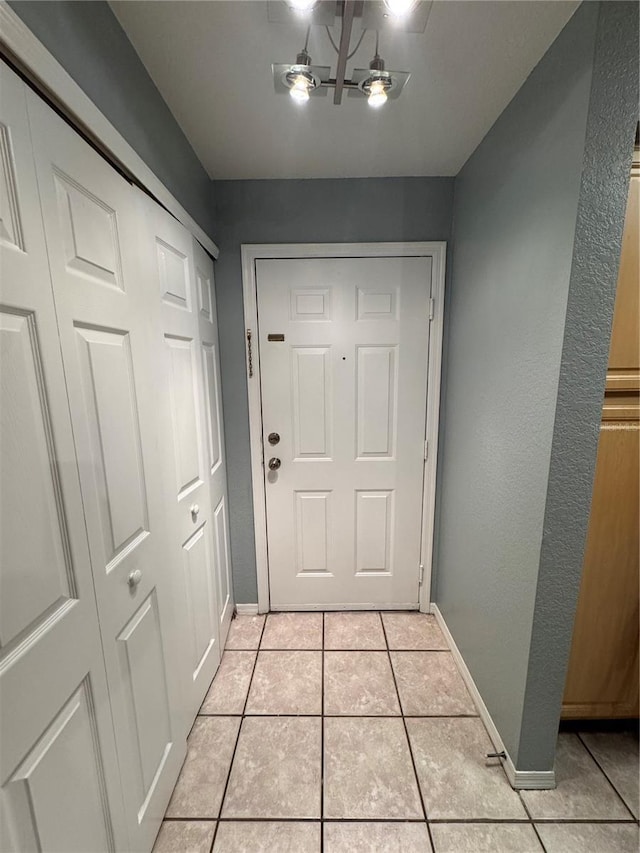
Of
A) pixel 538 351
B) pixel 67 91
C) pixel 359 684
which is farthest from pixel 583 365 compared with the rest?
pixel 359 684

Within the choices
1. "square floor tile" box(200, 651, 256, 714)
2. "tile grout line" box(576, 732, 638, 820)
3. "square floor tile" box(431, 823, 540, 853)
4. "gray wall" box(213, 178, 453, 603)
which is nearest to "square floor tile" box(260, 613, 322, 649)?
"square floor tile" box(200, 651, 256, 714)

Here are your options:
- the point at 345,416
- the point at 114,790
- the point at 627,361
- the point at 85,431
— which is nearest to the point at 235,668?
the point at 114,790

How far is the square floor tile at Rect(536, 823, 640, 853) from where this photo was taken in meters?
1.04

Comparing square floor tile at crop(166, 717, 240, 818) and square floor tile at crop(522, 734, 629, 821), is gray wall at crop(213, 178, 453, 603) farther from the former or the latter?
square floor tile at crop(522, 734, 629, 821)

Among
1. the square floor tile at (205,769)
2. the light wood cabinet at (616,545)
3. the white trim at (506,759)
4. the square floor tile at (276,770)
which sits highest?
the light wood cabinet at (616,545)

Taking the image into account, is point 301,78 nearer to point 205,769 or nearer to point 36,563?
point 36,563

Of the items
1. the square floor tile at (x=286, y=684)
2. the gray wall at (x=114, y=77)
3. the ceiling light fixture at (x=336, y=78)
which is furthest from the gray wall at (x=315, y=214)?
the square floor tile at (x=286, y=684)

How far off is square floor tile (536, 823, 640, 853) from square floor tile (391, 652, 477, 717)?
39 cm

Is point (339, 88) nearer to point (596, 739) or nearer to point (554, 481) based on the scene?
point (554, 481)

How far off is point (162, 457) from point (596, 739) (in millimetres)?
1972

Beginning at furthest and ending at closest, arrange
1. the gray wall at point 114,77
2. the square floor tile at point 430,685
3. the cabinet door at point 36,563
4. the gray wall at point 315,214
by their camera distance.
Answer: the gray wall at point 315,214, the square floor tile at point 430,685, the gray wall at point 114,77, the cabinet door at point 36,563

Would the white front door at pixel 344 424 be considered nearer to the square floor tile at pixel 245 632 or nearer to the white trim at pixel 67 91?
the square floor tile at pixel 245 632

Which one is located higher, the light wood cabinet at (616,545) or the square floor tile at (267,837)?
the light wood cabinet at (616,545)

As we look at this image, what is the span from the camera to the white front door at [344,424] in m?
1.78
